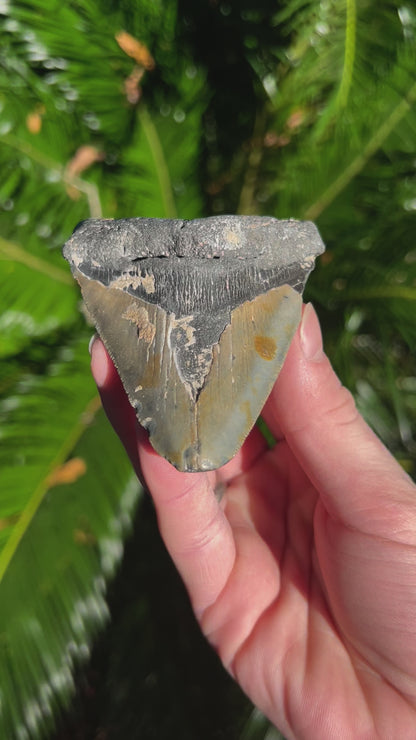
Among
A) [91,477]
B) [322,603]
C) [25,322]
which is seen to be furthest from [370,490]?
[25,322]

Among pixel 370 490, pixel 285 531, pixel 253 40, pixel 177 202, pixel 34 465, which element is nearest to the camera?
pixel 370 490

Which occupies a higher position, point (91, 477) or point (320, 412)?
point (320, 412)

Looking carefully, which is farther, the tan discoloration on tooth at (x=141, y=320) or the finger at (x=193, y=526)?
the finger at (x=193, y=526)

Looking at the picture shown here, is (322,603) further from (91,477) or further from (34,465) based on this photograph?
(34,465)

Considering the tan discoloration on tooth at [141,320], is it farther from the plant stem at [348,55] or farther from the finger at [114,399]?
the plant stem at [348,55]

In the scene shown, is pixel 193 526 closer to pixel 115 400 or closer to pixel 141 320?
pixel 115 400

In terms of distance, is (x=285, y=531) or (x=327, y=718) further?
(x=285, y=531)

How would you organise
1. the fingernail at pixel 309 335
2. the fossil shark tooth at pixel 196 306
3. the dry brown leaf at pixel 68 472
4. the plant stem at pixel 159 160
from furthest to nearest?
1. the plant stem at pixel 159 160
2. the dry brown leaf at pixel 68 472
3. the fingernail at pixel 309 335
4. the fossil shark tooth at pixel 196 306

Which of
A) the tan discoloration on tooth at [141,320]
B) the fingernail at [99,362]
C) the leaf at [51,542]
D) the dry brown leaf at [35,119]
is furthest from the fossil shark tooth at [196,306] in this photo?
the dry brown leaf at [35,119]
